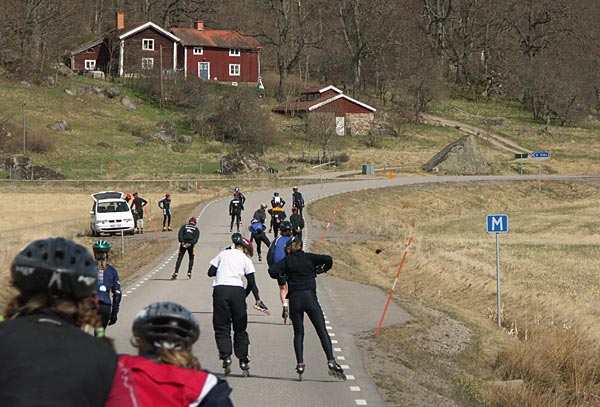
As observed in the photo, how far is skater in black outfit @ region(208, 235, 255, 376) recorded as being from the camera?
40.1ft

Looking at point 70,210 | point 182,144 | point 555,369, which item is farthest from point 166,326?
point 182,144

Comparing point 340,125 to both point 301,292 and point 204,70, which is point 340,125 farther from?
point 301,292

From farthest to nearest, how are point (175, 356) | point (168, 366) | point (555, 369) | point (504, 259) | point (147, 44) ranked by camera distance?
point (147, 44) < point (504, 259) < point (555, 369) < point (175, 356) < point (168, 366)

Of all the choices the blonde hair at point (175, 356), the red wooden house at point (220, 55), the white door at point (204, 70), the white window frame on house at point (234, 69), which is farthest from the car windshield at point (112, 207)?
the white window frame on house at point (234, 69)

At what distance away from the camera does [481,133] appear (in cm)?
9194

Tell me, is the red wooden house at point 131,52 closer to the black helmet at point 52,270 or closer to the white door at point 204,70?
the white door at point 204,70

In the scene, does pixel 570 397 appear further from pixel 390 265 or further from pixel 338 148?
pixel 338 148

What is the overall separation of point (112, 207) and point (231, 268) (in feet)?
86.3

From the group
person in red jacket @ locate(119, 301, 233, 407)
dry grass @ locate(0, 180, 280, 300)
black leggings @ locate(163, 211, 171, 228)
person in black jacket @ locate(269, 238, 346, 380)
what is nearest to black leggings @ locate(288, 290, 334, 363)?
person in black jacket @ locate(269, 238, 346, 380)

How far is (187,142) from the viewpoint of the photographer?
77.8 metres

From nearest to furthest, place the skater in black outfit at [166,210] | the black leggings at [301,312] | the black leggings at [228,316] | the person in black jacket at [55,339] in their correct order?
1. the person in black jacket at [55,339]
2. the black leggings at [228,316]
3. the black leggings at [301,312]
4. the skater in black outfit at [166,210]

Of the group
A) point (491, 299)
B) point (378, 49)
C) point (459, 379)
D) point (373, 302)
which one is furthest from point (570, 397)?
point (378, 49)

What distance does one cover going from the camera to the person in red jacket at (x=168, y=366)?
3.94m

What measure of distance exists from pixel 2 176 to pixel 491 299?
42.5 meters
